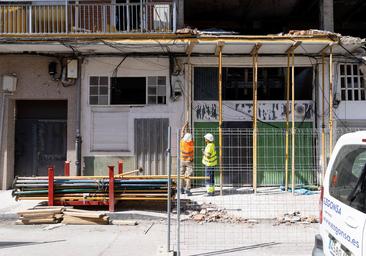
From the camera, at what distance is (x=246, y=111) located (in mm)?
13609

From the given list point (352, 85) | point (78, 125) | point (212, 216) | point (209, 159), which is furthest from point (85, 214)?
point (352, 85)

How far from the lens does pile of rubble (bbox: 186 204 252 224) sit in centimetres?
964

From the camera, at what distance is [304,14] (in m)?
16.2

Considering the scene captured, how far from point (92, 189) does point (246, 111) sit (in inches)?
227

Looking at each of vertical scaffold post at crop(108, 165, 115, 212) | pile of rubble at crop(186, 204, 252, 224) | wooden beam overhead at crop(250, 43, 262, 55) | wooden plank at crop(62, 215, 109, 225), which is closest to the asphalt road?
wooden plank at crop(62, 215, 109, 225)

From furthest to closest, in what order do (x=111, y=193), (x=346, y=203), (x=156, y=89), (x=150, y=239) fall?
1. (x=156, y=89)
2. (x=111, y=193)
3. (x=150, y=239)
4. (x=346, y=203)

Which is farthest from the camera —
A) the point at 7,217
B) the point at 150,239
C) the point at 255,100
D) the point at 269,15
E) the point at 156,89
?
the point at 269,15

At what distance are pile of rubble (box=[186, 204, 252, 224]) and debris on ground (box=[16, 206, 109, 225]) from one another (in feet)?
6.38

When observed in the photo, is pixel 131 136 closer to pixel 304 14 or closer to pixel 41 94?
pixel 41 94

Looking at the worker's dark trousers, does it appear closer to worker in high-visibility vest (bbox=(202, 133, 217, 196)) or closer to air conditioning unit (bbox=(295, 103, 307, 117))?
worker in high-visibility vest (bbox=(202, 133, 217, 196))

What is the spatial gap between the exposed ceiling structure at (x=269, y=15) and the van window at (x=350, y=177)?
1193cm

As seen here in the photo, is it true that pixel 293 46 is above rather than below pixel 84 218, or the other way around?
above

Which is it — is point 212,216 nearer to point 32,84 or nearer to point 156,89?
point 156,89

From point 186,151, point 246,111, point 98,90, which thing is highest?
point 98,90
